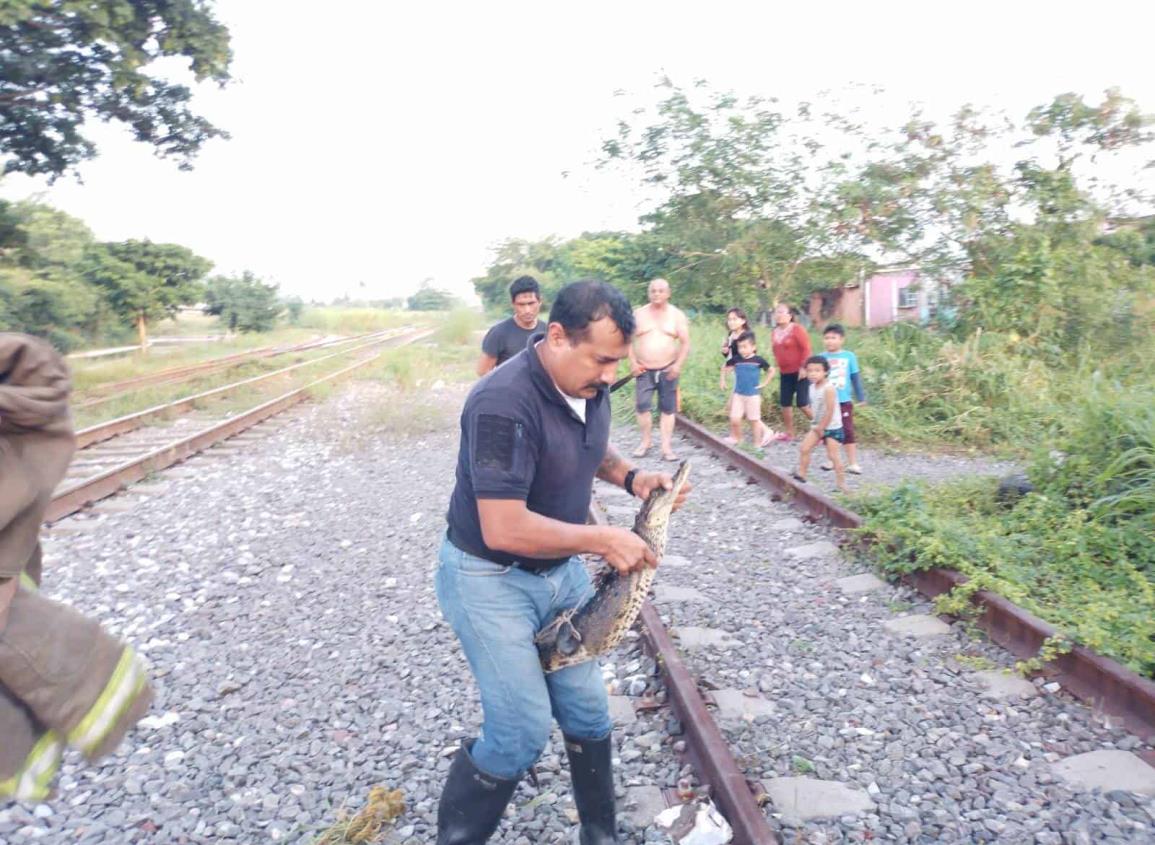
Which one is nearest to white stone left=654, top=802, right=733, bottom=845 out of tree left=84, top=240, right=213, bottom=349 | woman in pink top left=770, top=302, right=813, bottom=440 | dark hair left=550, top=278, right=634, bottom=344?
dark hair left=550, top=278, right=634, bottom=344

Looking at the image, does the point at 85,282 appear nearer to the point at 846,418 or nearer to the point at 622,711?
the point at 846,418

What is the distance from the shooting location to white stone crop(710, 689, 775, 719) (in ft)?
13.5

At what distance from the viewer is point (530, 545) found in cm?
249

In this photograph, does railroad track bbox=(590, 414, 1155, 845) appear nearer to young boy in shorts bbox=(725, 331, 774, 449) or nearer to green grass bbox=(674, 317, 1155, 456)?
green grass bbox=(674, 317, 1155, 456)

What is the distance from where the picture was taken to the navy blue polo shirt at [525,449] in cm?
246

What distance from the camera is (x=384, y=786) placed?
12.0ft

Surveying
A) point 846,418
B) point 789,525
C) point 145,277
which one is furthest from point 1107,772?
point 145,277

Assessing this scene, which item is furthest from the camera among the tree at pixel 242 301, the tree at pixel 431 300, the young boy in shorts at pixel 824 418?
the tree at pixel 431 300

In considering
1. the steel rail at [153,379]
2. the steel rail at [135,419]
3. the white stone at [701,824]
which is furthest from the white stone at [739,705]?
the steel rail at [153,379]

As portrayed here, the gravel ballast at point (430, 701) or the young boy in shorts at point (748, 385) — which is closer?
the gravel ballast at point (430, 701)

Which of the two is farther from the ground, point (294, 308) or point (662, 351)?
point (662, 351)

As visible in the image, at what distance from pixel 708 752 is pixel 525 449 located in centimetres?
171

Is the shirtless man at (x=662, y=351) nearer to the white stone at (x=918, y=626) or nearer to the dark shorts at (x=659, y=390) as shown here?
the dark shorts at (x=659, y=390)

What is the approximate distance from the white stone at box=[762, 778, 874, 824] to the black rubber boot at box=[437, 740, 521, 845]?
3.76ft
